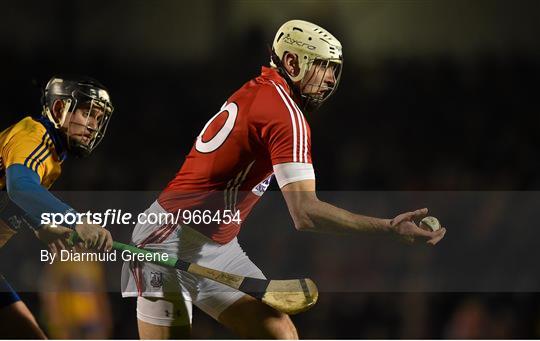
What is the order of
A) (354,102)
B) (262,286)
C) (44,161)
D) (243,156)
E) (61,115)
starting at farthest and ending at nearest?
1. (354,102)
2. (61,115)
3. (44,161)
4. (262,286)
5. (243,156)

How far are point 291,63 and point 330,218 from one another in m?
0.83

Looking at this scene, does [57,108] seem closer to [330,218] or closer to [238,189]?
[238,189]

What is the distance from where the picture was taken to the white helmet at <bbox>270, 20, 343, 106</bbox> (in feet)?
13.6

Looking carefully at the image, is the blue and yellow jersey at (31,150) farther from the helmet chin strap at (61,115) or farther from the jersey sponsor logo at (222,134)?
the jersey sponsor logo at (222,134)

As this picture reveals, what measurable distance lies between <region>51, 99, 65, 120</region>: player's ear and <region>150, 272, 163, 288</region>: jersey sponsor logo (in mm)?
882

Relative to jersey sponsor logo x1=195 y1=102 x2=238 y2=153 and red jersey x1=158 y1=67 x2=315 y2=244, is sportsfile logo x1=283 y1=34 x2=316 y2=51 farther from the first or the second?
jersey sponsor logo x1=195 y1=102 x2=238 y2=153

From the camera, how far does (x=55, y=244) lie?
4.38 meters

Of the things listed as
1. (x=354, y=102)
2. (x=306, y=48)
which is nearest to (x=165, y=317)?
(x=306, y=48)

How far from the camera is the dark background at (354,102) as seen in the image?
6301mm

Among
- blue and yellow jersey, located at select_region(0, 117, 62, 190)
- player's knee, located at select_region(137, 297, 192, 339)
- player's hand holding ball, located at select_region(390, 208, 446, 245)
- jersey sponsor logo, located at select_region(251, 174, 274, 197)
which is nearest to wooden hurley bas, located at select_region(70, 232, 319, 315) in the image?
player's knee, located at select_region(137, 297, 192, 339)

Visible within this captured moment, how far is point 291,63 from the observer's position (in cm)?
417

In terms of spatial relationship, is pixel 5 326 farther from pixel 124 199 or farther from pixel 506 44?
pixel 506 44

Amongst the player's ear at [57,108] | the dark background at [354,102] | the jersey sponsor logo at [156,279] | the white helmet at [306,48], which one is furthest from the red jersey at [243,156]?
the dark background at [354,102]

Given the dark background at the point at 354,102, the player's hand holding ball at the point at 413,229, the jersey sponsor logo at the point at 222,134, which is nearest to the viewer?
the player's hand holding ball at the point at 413,229
